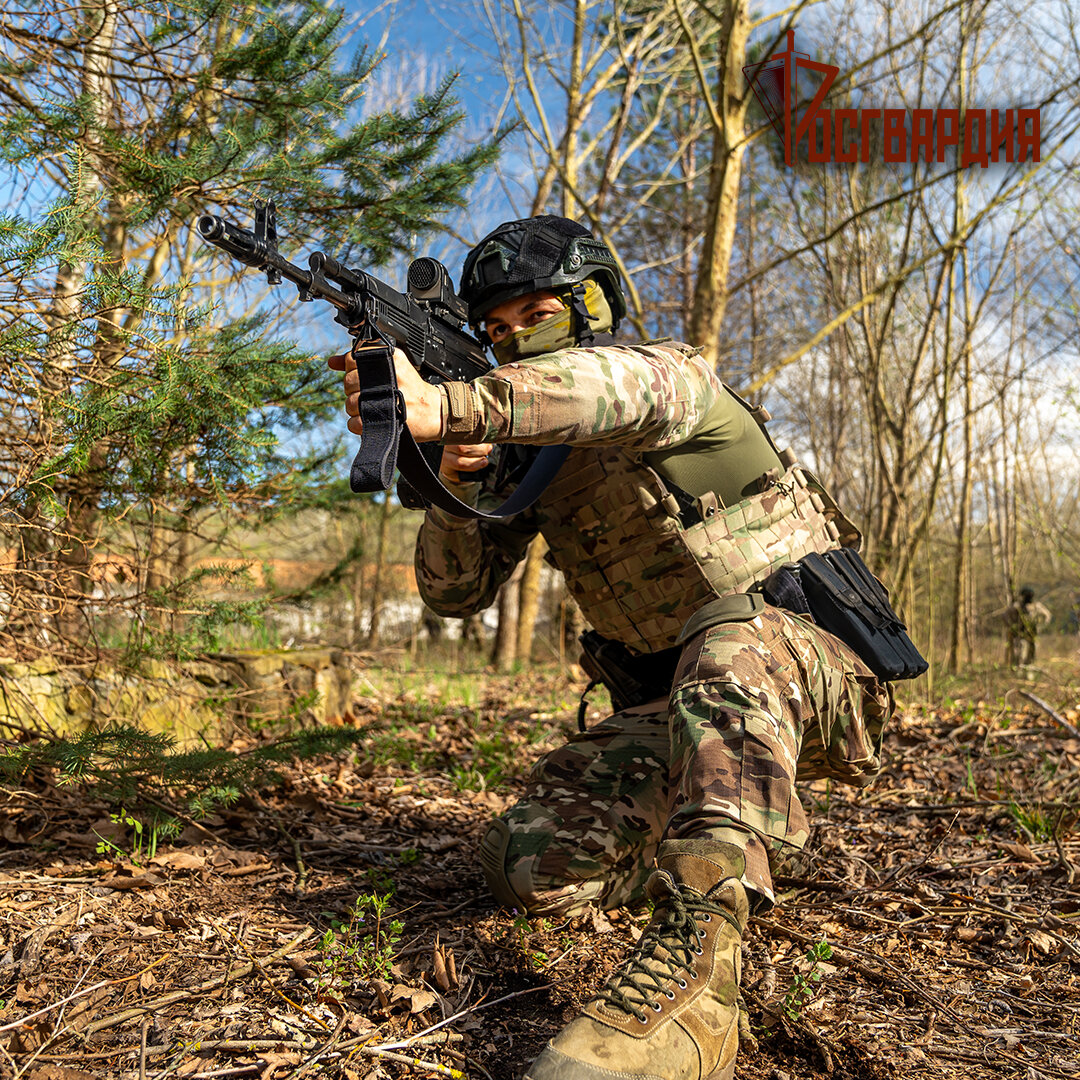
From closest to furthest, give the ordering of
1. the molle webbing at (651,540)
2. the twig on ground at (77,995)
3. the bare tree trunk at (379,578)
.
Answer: the twig on ground at (77,995) < the molle webbing at (651,540) < the bare tree trunk at (379,578)

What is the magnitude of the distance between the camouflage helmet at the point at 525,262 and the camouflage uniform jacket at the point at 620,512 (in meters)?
0.47

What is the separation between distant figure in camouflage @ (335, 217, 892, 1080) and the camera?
1.55m

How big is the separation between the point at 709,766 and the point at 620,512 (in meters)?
0.96

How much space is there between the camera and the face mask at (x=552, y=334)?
2496 millimetres

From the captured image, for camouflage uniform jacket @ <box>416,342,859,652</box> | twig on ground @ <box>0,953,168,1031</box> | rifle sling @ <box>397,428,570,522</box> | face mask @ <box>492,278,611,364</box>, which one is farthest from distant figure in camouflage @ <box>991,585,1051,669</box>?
twig on ground @ <box>0,953,168,1031</box>

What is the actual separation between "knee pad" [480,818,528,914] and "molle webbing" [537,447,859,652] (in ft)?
2.45

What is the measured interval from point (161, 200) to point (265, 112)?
78cm

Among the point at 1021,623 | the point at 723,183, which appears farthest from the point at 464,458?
the point at 1021,623

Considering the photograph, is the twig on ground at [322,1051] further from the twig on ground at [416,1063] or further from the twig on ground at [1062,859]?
the twig on ground at [1062,859]

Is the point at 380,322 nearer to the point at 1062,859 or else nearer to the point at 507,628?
the point at 1062,859

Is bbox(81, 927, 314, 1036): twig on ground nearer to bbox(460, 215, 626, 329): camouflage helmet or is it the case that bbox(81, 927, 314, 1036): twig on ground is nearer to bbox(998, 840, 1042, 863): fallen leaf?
bbox(460, 215, 626, 329): camouflage helmet

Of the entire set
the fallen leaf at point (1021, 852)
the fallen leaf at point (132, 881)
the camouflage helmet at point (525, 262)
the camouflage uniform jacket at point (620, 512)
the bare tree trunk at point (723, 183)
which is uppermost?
the bare tree trunk at point (723, 183)

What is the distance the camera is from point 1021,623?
9906 mm

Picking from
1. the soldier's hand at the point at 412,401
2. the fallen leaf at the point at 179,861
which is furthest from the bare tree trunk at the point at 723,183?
the fallen leaf at the point at 179,861
